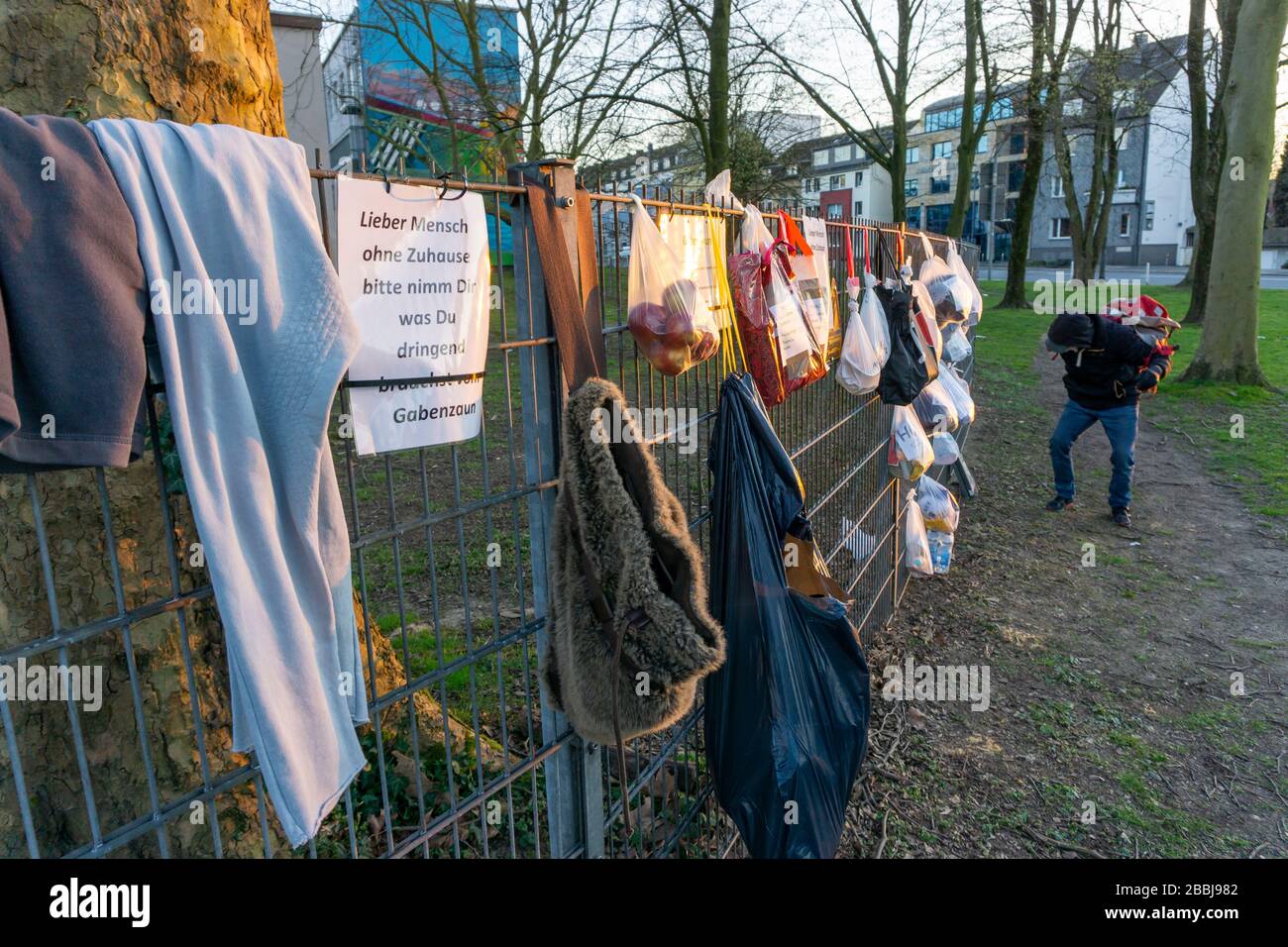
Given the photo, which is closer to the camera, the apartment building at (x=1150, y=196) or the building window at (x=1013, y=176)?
the apartment building at (x=1150, y=196)

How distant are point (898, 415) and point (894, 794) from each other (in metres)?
2.26

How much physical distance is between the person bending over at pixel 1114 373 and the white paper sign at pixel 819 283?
4407 mm

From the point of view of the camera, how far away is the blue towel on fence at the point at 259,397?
59.3 inches

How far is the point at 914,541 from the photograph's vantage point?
5672 mm

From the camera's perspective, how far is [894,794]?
3941mm

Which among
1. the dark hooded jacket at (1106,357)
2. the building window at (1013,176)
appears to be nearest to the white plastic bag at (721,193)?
the dark hooded jacket at (1106,357)

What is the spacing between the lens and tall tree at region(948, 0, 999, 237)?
20.6 m

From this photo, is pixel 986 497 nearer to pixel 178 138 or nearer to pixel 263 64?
pixel 263 64

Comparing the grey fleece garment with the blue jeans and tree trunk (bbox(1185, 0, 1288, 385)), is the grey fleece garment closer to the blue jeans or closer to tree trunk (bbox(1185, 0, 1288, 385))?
the blue jeans

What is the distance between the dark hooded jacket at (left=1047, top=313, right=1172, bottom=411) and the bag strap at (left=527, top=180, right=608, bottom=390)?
251 inches

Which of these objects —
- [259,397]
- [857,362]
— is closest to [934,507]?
[857,362]

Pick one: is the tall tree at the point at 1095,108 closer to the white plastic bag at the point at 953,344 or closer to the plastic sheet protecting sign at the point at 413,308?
the white plastic bag at the point at 953,344

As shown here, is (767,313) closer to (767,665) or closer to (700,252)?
(700,252)

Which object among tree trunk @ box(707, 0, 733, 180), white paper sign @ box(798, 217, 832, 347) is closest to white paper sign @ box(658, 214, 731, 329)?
white paper sign @ box(798, 217, 832, 347)
